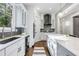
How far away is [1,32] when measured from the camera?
2.38 m

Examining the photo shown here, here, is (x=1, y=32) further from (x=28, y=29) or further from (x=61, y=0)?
(x=28, y=29)

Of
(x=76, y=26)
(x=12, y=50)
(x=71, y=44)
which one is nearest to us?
(x=71, y=44)

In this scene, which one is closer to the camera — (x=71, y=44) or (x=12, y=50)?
(x=71, y=44)

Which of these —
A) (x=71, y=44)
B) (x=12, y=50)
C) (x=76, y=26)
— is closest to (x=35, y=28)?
(x=76, y=26)

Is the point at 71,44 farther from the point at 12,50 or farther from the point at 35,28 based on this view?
the point at 35,28

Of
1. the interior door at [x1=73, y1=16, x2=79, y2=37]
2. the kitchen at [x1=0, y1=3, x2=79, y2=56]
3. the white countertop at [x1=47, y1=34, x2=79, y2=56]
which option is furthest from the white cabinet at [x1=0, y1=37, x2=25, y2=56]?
the interior door at [x1=73, y1=16, x2=79, y2=37]

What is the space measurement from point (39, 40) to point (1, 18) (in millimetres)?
4479

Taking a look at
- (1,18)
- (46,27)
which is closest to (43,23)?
(46,27)

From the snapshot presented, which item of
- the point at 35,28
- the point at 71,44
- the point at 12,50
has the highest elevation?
the point at 35,28

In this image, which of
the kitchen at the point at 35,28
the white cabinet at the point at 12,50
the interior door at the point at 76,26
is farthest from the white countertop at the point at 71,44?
the interior door at the point at 76,26

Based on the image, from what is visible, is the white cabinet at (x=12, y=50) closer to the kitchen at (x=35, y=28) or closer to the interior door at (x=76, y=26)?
the kitchen at (x=35, y=28)

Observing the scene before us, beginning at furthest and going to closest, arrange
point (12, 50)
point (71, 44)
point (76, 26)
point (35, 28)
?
point (35, 28)
point (76, 26)
point (12, 50)
point (71, 44)

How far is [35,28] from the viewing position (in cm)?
623

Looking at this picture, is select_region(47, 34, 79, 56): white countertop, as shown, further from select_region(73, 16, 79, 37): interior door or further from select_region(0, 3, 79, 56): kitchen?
select_region(73, 16, 79, 37): interior door
